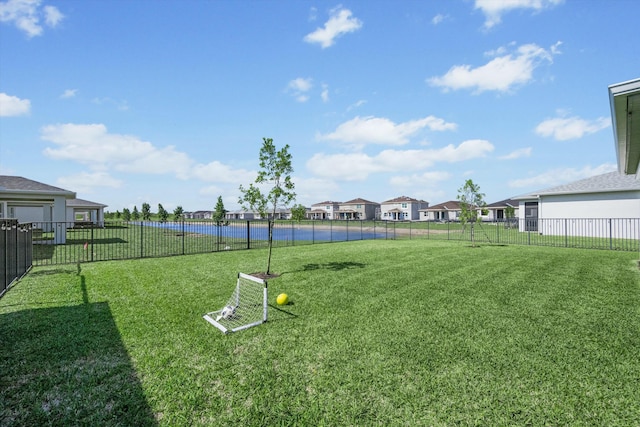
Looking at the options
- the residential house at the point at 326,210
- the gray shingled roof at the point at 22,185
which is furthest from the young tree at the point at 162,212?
the residential house at the point at 326,210

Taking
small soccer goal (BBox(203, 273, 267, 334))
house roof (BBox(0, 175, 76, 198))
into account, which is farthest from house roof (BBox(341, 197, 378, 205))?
small soccer goal (BBox(203, 273, 267, 334))

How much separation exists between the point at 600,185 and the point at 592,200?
121cm

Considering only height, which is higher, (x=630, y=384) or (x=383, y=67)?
(x=383, y=67)

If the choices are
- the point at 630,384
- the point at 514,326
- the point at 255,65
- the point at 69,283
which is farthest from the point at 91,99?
the point at 630,384

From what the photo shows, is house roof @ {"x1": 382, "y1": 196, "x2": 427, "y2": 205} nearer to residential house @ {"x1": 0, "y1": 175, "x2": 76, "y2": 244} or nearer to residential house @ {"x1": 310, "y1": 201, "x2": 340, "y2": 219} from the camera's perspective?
residential house @ {"x1": 310, "y1": 201, "x2": 340, "y2": 219}

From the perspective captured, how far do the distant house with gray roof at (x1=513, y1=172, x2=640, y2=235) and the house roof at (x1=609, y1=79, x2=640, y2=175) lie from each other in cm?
1106

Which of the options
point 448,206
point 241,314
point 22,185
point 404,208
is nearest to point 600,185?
point 241,314

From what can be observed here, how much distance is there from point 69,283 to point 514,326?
9722mm

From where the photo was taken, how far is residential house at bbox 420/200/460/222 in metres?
62.3

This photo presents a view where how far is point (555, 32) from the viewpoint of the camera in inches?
405

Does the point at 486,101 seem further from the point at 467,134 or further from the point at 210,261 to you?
the point at 210,261

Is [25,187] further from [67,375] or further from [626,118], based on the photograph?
[626,118]

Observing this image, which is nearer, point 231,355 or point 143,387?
point 143,387

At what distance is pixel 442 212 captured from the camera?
214 feet
